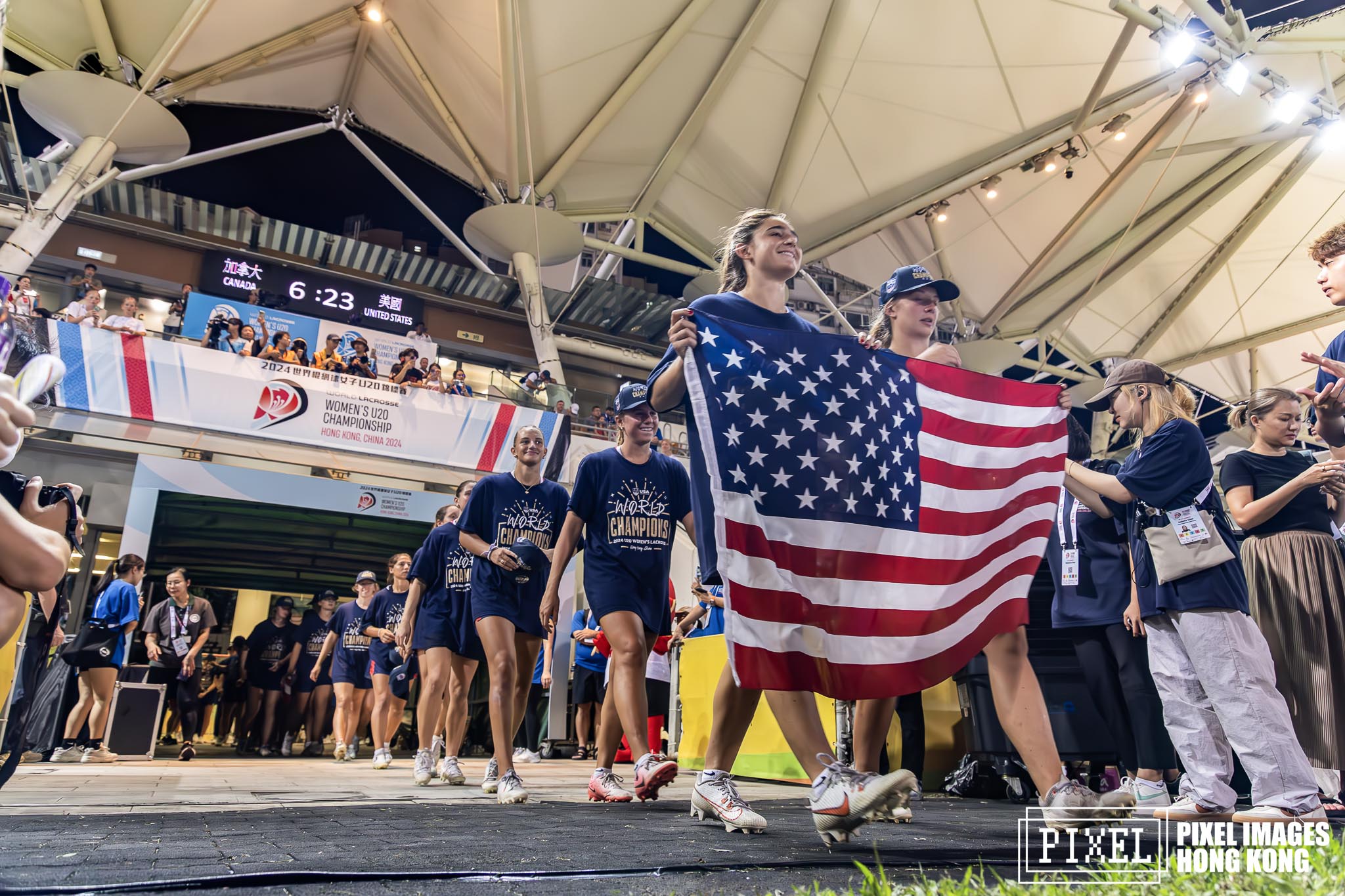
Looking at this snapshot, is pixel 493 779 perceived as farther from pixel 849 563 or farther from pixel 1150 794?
pixel 1150 794

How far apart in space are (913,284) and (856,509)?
100 cm

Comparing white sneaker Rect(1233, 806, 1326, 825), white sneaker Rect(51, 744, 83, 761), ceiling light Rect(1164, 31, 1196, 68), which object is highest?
ceiling light Rect(1164, 31, 1196, 68)

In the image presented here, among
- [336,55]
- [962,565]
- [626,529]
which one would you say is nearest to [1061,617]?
[962,565]

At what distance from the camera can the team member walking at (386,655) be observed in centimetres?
759

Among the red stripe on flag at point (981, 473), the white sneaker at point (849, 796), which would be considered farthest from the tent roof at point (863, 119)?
the white sneaker at point (849, 796)

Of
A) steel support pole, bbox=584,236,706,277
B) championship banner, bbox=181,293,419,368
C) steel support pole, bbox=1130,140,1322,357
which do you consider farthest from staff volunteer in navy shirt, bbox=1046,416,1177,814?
steel support pole, bbox=1130,140,1322,357

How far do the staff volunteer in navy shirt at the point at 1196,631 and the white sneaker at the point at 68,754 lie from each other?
27.6 feet

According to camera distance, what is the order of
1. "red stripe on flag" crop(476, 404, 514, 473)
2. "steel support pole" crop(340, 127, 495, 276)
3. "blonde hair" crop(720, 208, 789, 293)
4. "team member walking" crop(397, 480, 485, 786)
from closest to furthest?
"blonde hair" crop(720, 208, 789, 293), "team member walking" crop(397, 480, 485, 786), "red stripe on flag" crop(476, 404, 514, 473), "steel support pole" crop(340, 127, 495, 276)

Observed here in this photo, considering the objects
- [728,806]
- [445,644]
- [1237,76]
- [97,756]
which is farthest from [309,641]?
[1237,76]

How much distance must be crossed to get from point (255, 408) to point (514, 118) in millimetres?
6311

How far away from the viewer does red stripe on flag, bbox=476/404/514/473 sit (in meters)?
13.2

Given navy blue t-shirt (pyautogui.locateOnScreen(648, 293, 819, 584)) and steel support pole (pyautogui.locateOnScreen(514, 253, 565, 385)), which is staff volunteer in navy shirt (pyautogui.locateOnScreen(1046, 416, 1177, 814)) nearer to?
navy blue t-shirt (pyautogui.locateOnScreen(648, 293, 819, 584))

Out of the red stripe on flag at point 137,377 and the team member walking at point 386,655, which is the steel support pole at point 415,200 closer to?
the red stripe on flag at point 137,377

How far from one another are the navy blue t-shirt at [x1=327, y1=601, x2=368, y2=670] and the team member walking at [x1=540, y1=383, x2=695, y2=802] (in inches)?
192
